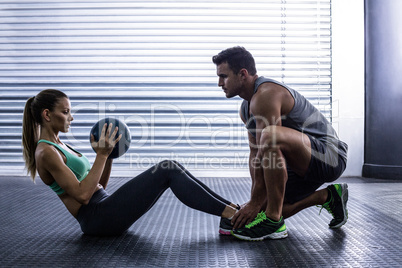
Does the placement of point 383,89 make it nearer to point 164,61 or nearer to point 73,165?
point 164,61

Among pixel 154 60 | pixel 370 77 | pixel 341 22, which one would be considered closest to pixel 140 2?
pixel 154 60

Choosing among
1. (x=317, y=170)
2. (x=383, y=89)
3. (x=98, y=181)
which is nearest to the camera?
(x=98, y=181)

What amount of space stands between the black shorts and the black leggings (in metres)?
0.45

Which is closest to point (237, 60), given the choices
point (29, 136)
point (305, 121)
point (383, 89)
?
point (305, 121)

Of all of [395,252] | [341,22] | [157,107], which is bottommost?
[395,252]

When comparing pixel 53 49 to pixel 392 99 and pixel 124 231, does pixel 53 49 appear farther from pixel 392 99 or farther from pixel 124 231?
pixel 392 99

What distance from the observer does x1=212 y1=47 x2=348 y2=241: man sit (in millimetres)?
2215

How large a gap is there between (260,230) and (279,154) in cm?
39

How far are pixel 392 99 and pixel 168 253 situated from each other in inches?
135

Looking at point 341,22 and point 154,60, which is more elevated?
point 341,22

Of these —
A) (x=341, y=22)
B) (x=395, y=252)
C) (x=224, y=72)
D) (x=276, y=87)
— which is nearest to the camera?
(x=395, y=252)

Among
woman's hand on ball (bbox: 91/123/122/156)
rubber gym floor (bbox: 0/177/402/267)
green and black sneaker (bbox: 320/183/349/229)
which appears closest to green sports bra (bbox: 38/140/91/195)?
woman's hand on ball (bbox: 91/123/122/156)

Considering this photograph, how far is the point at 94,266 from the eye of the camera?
1.82m

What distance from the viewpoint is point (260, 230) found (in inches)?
86.4
